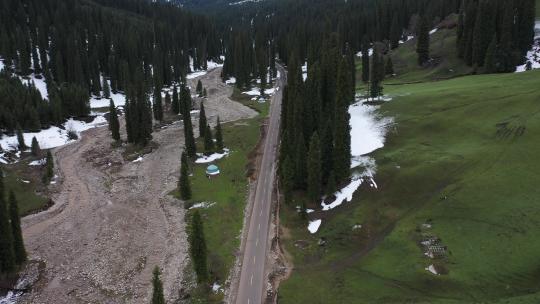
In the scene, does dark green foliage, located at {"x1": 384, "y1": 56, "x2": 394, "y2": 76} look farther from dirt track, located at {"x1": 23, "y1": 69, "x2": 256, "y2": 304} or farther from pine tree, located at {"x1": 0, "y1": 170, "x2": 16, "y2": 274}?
pine tree, located at {"x1": 0, "y1": 170, "x2": 16, "y2": 274}

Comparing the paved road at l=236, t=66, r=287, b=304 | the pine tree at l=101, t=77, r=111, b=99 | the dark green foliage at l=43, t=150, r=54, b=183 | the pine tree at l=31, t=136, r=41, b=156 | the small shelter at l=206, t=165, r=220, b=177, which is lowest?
the paved road at l=236, t=66, r=287, b=304

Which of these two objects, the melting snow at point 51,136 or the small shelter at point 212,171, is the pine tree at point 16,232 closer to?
the small shelter at point 212,171

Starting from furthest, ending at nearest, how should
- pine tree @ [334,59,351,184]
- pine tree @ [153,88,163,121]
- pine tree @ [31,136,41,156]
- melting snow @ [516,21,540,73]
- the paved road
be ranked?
1. pine tree @ [153,88,163,121]
2. melting snow @ [516,21,540,73]
3. pine tree @ [31,136,41,156]
4. pine tree @ [334,59,351,184]
5. the paved road

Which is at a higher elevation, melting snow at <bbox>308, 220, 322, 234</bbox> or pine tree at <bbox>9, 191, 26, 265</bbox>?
pine tree at <bbox>9, 191, 26, 265</bbox>

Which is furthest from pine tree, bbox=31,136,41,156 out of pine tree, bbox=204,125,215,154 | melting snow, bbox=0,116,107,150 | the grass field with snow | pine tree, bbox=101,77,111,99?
the grass field with snow

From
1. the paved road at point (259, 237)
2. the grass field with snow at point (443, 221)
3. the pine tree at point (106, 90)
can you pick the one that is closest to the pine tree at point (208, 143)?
the paved road at point (259, 237)

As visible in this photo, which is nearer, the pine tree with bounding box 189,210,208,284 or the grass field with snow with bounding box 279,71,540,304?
the grass field with snow with bounding box 279,71,540,304

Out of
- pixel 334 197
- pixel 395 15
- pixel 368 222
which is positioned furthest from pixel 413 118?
pixel 395 15
